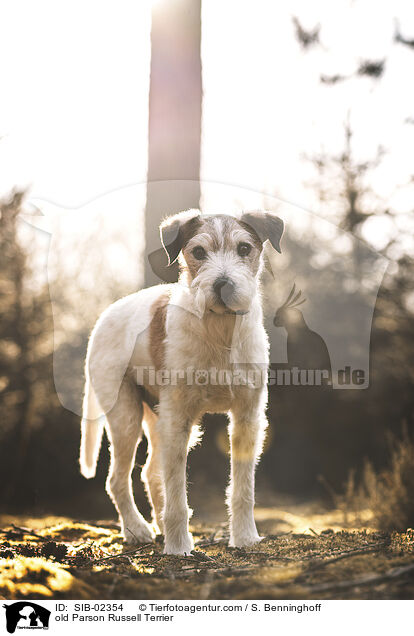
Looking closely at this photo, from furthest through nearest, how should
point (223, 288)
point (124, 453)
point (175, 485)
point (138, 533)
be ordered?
point (124, 453) < point (138, 533) < point (175, 485) < point (223, 288)

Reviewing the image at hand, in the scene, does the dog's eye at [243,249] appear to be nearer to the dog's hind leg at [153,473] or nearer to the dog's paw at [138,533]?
the dog's hind leg at [153,473]

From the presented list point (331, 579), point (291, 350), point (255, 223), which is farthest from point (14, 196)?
point (331, 579)

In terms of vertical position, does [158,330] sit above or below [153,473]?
above

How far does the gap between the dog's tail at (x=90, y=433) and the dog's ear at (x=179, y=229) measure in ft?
5.56

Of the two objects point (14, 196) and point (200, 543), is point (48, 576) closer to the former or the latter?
point (200, 543)

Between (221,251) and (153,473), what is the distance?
2.26 m

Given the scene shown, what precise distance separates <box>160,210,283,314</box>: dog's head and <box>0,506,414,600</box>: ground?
5.59 feet

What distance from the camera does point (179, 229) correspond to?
4.06m

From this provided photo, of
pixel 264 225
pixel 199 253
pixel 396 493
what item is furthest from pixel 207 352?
pixel 396 493

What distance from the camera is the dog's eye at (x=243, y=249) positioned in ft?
12.8

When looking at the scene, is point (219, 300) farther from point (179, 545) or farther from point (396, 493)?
point (396, 493)

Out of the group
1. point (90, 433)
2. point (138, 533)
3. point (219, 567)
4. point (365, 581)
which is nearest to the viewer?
point (365, 581)

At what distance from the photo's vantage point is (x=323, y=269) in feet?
17.0
